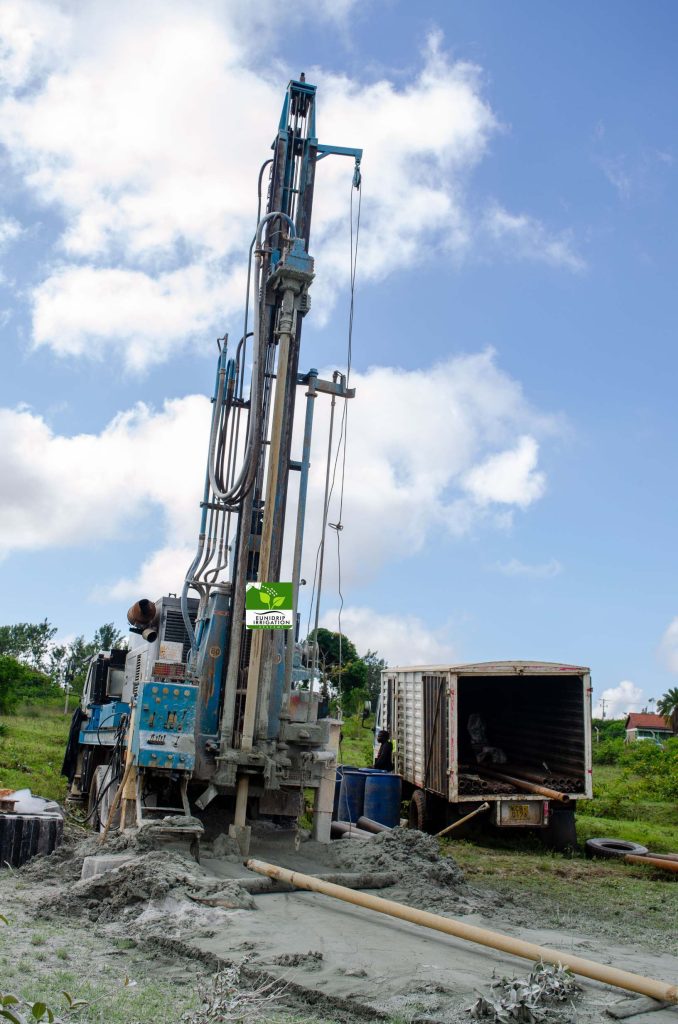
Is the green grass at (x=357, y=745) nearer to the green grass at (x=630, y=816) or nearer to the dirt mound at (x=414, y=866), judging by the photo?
the green grass at (x=630, y=816)

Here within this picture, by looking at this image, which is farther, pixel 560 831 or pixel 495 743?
pixel 495 743

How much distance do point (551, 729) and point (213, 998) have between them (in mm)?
11152

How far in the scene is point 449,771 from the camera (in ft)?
42.3

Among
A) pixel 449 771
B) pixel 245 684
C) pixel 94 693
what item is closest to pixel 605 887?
pixel 449 771

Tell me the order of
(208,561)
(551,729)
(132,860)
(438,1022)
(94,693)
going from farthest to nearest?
(551,729) → (94,693) → (208,561) → (132,860) → (438,1022)

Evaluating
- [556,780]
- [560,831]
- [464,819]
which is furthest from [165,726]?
[556,780]

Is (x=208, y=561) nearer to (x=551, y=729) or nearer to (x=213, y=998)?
(x=213, y=998)

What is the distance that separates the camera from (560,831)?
13.0m

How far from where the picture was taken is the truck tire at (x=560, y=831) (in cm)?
1299

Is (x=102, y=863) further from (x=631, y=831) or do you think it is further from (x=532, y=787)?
(x=631, y=831)

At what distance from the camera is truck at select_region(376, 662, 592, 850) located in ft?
42.3

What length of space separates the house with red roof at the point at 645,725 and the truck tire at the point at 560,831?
204 feet

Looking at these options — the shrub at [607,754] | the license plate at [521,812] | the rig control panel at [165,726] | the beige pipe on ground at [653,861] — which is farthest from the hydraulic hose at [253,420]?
the shrub at [607,754]

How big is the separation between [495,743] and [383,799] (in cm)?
361
